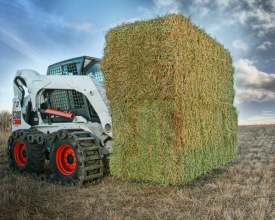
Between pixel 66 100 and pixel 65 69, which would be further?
pixel 65 69

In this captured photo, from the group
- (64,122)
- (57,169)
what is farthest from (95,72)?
(57,169)

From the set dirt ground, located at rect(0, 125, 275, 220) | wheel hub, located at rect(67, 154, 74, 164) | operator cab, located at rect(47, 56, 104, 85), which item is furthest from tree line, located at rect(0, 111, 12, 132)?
wheel hub, located at rect(67, 154, 74, 164)

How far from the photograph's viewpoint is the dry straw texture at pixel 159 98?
5.32 m

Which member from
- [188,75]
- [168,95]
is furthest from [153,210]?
[188,75]

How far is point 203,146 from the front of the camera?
624 cm

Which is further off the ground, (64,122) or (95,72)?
(95,72)

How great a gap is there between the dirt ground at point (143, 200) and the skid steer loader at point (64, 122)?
0.53m

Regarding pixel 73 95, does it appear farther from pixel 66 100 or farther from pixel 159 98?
pixel 159 98

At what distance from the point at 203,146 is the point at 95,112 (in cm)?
252

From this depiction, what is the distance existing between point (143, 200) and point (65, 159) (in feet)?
7.73

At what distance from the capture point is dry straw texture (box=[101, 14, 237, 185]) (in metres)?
5.32

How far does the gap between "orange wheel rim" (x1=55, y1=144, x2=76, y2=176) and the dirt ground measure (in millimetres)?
442

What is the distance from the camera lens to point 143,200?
16.7 ft

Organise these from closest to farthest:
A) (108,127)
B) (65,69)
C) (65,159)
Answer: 1. (108,127)
2. (65,159)
3. (65,69)
